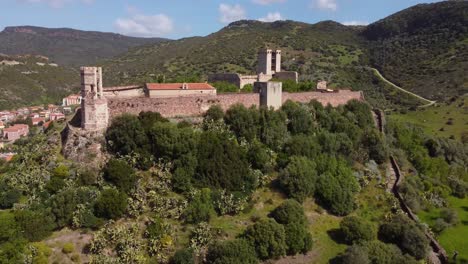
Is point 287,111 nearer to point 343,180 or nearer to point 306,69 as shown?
point 343,180

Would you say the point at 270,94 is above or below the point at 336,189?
above

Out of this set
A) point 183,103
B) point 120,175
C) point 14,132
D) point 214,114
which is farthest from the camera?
point 14,132

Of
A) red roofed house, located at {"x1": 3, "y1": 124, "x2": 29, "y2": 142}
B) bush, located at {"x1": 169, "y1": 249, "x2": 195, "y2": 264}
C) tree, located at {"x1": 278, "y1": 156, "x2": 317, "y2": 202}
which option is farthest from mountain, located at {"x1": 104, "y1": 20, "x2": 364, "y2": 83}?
bush, located at {"x1": 169, "y1": 249, "x2": 195, "y2": 264}

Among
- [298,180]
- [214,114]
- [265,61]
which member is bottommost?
[298,180]

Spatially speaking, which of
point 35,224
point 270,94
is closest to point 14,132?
point 270,94

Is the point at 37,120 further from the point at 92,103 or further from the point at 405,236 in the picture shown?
the point at 405,236

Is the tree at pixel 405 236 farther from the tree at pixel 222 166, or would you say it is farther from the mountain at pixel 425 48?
the mountain at pixel 425 48

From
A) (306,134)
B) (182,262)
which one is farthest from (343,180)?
(182,262)
